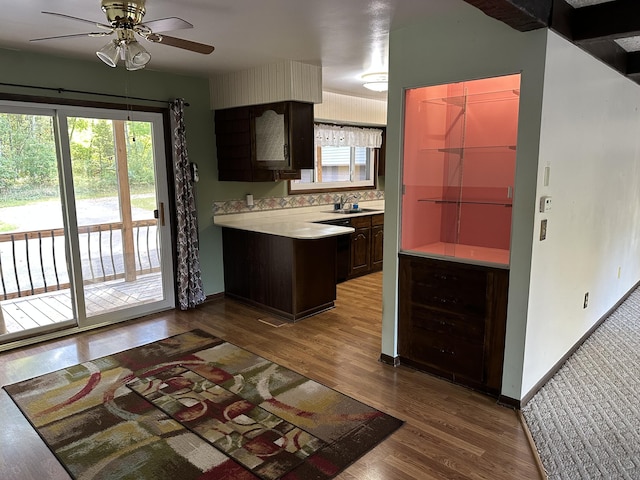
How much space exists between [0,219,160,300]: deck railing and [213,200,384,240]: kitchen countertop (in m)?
0.85

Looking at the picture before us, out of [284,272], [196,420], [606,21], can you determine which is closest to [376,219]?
[284,272]

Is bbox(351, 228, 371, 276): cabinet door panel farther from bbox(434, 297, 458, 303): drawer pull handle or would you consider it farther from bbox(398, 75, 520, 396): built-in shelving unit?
bbox(434, 297, 458, 303): drawer pull handle

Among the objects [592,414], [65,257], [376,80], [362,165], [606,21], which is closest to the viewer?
[606,21]

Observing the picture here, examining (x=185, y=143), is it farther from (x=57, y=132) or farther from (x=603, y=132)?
(x=603, y=132)

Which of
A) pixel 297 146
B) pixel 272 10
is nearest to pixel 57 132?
pixel 297 146

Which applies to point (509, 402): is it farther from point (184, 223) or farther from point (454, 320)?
point (184, 223)

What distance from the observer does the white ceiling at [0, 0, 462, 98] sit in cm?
254

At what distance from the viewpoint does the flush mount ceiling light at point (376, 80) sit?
14.9 ft

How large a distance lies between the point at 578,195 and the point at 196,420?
3.04 meters

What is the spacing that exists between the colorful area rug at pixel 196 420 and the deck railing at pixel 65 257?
107cm

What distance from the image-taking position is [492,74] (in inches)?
104

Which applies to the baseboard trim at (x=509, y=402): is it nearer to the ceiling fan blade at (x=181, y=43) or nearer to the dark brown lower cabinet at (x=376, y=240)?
the ceiling fan blade at (x=181, y=43)

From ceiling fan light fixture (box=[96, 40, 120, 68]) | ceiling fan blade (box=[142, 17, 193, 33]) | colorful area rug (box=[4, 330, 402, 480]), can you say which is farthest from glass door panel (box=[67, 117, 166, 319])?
ceiling fan blade (box=[142, 17, 193, 33])

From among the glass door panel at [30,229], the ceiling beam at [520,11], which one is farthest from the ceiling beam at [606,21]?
the glass door panel at [30,229]
